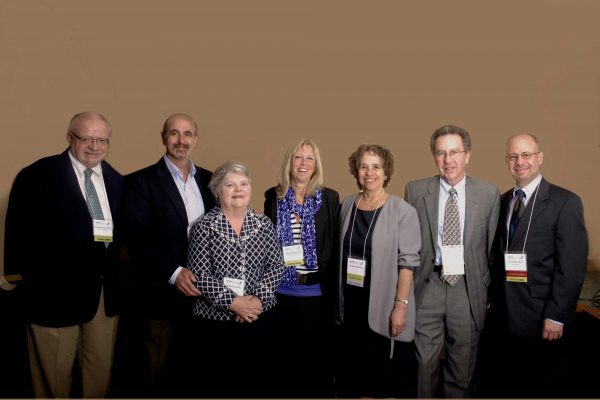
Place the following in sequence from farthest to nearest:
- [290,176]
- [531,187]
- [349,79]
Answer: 1. [349,79]
2. [290,176]
3. [531,187]

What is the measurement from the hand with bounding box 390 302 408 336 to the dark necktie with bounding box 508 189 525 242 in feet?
2.32

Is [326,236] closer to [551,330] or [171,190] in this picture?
[171,190]

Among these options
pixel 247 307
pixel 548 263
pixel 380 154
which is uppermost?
pixel 380 154

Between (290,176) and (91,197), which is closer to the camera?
(91,197)

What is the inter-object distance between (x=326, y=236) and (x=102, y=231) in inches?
49.7

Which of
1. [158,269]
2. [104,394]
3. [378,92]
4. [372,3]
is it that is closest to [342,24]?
[372,3]

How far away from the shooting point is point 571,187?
169 inches

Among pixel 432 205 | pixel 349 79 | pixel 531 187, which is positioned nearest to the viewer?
pixel 531 187

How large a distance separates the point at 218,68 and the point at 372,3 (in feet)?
5.17

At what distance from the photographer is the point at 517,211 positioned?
2.44 metres

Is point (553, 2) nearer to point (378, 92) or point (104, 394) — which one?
point (378, 92)

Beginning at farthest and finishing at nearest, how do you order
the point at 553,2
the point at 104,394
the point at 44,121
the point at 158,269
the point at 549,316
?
the point at 553,2
the point at 44,121
the point at 104,394
the point at 158,269
the point at 549,316

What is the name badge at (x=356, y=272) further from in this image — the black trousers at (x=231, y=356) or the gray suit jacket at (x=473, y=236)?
the black trousers at (x=231, y=356)

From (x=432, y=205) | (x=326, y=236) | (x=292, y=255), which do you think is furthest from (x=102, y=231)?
(x=432, y=205)
